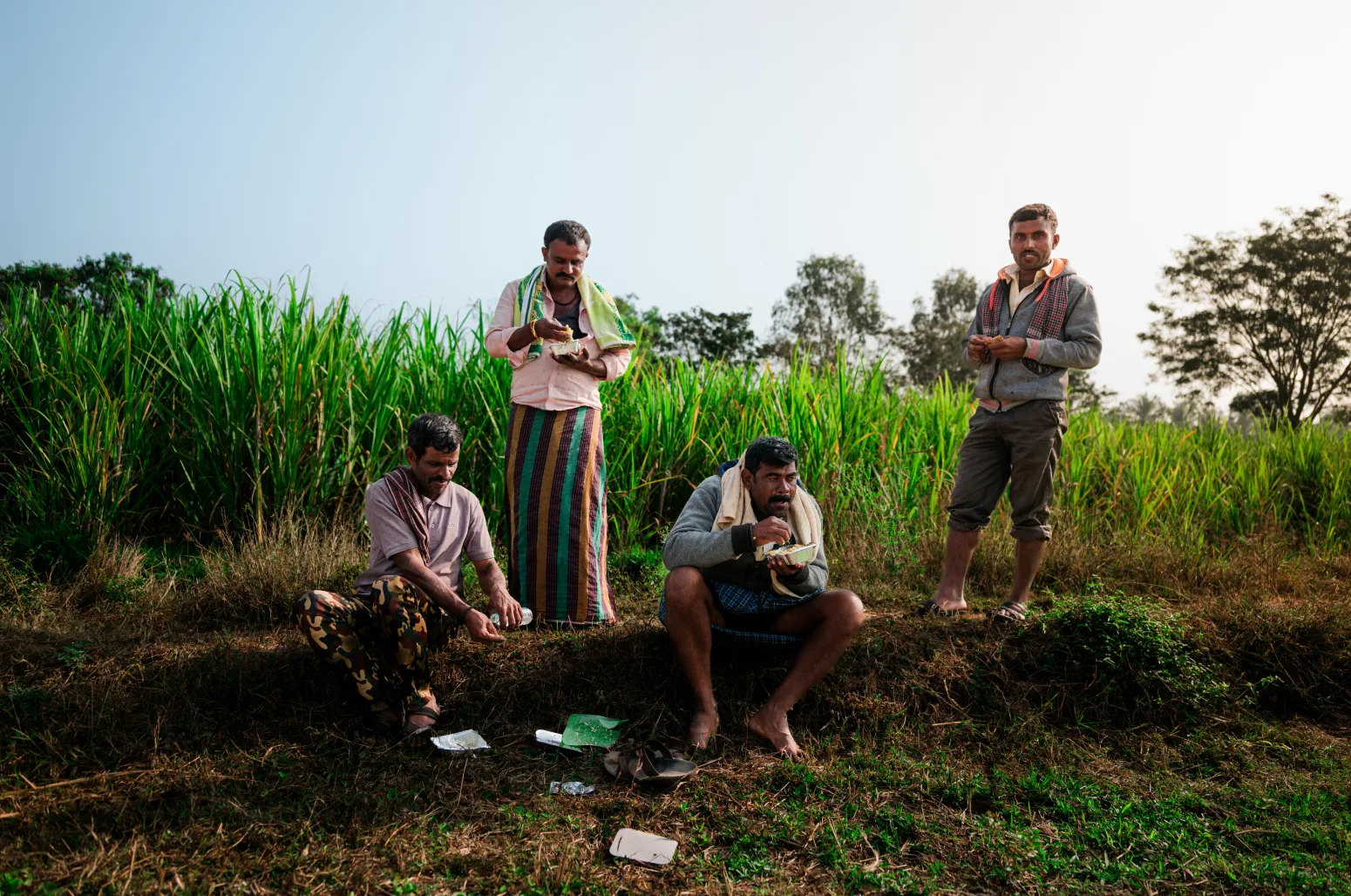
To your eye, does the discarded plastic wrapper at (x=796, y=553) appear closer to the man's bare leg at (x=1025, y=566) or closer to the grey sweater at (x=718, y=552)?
the grey sweater at (x=718, y=552)

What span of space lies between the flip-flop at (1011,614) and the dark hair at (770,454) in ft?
4.60

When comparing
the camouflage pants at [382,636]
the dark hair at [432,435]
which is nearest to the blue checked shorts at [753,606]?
the camouflage pants at [382,636]

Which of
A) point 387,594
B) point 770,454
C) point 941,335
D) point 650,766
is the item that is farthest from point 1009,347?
point 941,335

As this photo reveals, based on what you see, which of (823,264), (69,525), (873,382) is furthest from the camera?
(823,264)

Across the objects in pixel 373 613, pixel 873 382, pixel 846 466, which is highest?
pixel 873 382

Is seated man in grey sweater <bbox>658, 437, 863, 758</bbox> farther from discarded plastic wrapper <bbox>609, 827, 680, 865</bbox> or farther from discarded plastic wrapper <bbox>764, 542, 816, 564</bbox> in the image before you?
discarded plastic wrapper <bbox>609, 827, 680, 865</bbox>

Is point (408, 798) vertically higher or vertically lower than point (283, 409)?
lower

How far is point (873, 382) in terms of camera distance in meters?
6.93

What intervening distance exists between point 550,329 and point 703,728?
5.44ft

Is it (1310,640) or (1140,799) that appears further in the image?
(1310,640)

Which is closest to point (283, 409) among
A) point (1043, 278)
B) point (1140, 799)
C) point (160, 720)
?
point (160, 720)

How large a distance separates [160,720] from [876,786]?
2311mm

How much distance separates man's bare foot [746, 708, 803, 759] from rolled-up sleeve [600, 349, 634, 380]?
157 centimetres

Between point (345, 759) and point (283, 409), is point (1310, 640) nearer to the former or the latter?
point (345, 759)
